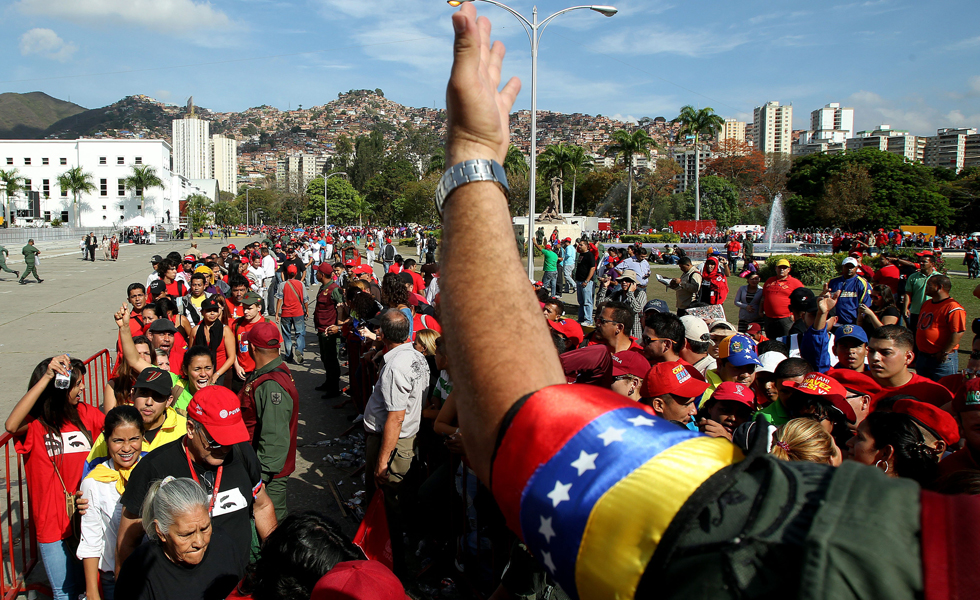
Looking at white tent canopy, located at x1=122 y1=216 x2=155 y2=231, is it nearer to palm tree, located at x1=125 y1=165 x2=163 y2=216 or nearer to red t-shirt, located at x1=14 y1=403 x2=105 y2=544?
palm tree, located at x1=125 y1=165 x2=163 y2=216

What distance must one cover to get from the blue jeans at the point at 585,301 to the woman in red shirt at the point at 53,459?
38.6 feet

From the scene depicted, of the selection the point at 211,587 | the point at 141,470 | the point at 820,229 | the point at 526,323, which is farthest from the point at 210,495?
the point at 820,229

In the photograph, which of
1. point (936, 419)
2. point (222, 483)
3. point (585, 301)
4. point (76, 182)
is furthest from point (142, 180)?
point (936, 419)

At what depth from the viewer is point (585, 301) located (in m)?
15.1

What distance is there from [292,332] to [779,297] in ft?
27.6

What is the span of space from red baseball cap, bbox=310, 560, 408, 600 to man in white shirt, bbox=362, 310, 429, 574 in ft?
7.23

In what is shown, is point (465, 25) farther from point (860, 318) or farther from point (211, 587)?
point (860, 318)

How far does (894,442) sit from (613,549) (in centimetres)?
295

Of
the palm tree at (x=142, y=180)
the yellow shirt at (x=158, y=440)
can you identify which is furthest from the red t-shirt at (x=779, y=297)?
the palm tree at (x=142, y=180)

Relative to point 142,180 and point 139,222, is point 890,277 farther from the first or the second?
point 139,222

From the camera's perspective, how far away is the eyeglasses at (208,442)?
352 cm

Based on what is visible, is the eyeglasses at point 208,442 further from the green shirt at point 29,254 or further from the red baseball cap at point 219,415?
the green shirt at point 29,254

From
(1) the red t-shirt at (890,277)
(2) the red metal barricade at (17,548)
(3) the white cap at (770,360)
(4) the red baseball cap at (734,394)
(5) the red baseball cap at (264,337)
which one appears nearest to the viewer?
(4) the red baseball cap at (734,394)

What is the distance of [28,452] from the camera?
416 cm
